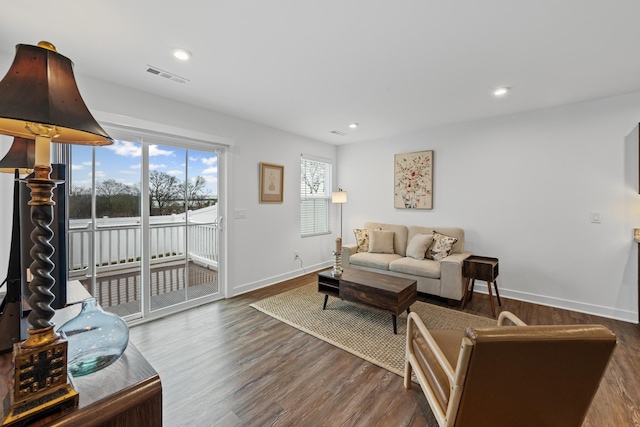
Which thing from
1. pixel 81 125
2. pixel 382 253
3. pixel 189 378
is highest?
pixel 81 125

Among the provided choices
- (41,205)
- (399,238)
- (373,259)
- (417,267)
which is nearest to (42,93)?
(41,205)

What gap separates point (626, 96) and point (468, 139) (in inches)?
61.6

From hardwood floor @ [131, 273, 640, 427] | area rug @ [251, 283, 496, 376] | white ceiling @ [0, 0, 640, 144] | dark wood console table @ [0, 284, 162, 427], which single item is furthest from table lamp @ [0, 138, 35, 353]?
area rug @ [251, 283, 496, 376]

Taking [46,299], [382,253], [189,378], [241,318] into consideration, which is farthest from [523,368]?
[382,253]

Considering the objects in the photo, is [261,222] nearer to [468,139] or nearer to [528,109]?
[468,139]

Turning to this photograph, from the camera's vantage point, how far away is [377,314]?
3.14 metres

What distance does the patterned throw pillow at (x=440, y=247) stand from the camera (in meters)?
3.73

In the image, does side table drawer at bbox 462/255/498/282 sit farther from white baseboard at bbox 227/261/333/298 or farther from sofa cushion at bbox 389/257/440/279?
white baseboard at bbox 227/261/333/298

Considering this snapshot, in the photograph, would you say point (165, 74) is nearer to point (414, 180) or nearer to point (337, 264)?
point (337, 264)

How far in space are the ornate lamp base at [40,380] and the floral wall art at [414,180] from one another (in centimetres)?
442

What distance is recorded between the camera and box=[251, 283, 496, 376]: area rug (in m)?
2.40

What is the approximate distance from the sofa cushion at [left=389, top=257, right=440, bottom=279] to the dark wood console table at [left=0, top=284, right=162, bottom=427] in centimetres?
325

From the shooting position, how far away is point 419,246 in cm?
391

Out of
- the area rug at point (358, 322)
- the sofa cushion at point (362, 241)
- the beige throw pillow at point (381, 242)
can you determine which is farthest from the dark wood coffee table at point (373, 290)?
the sofa cushion at point (362, 241)
